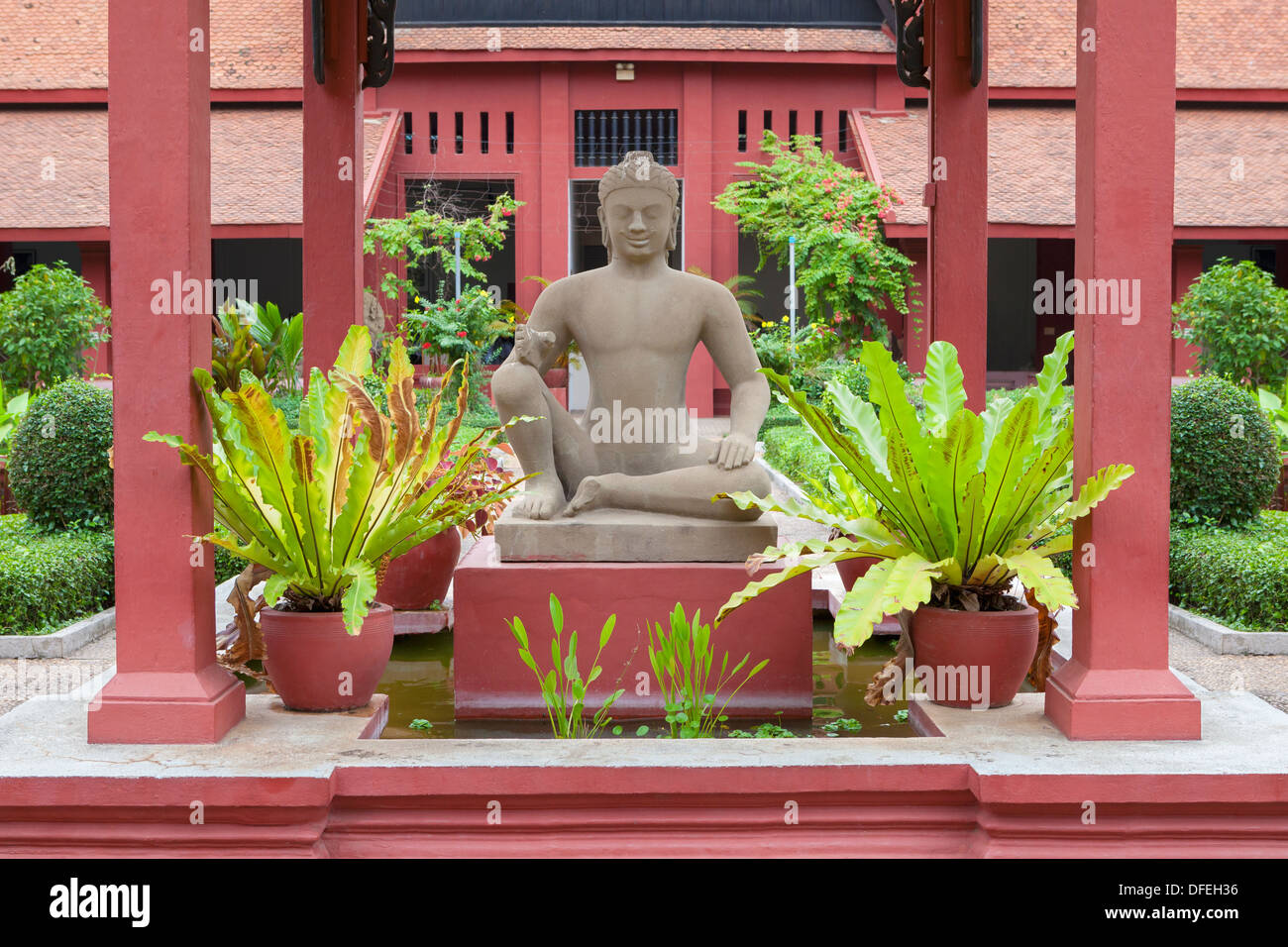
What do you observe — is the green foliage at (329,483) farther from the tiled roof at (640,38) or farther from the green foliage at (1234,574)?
the tiled roof at (640,38)

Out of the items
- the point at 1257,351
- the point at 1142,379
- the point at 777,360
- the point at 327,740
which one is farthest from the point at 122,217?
the point at 777,360

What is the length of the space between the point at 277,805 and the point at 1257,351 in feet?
37.7

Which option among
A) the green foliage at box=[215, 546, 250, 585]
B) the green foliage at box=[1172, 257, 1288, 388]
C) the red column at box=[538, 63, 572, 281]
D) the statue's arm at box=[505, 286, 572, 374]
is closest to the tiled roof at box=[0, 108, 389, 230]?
the red column at box=[538, 63, 572, 281]

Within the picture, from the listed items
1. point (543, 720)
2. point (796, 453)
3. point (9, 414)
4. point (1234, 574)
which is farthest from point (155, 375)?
point (796, 453)

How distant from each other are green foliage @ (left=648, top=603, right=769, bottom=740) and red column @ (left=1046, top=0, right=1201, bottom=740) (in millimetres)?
976

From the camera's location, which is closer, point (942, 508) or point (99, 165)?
point (942, 508)

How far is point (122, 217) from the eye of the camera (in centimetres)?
344

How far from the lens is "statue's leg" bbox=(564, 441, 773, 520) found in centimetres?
427

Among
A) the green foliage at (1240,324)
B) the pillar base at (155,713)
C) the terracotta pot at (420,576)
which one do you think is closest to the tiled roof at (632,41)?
the green foliage at (1240,324)

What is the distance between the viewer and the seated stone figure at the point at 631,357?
14.3 ft

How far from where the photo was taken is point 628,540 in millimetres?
4238

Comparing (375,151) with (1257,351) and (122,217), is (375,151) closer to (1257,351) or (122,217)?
(1257,351)

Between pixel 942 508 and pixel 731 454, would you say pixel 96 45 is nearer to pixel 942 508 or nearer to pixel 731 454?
pixel 731 454

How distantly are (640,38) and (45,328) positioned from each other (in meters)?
8.66
